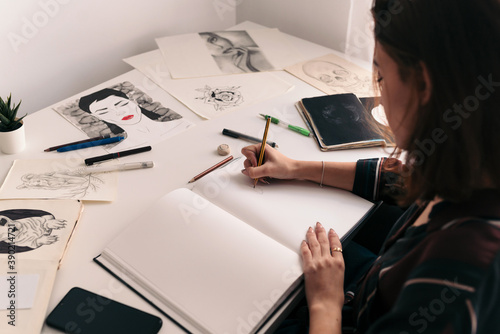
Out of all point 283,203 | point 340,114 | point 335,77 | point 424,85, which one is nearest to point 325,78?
point 335,77

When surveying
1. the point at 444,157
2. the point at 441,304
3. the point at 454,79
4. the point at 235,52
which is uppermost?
the point at 454,79

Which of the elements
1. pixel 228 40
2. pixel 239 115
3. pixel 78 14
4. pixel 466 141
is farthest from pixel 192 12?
pixel 466 141

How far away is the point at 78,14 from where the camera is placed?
1463 millimetres

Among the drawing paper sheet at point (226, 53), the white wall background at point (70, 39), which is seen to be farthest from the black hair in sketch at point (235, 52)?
the white wall background at point (70, 39)

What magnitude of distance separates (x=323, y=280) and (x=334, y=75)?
820 mm

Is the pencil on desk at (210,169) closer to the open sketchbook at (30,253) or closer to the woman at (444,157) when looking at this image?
the open sketchbook at (30,253)

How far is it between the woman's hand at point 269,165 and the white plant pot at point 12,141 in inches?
20.3

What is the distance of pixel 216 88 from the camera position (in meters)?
1.36

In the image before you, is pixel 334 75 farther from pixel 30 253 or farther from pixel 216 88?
pixel 30 253

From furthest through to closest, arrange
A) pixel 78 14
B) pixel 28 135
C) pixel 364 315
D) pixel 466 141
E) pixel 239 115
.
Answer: pixel 78 14 → pixel 239 115 → pixel 28 135 → pixel 364 315 → pixel 466 141

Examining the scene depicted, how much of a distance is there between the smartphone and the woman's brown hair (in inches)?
19.1

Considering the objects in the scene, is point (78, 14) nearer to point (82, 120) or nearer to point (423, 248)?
point (82, 120)

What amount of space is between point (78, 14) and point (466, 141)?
1275 mm

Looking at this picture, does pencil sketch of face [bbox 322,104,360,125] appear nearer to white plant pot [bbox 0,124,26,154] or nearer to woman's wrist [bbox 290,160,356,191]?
woman's wrist [bbox 290,160,356,191]
